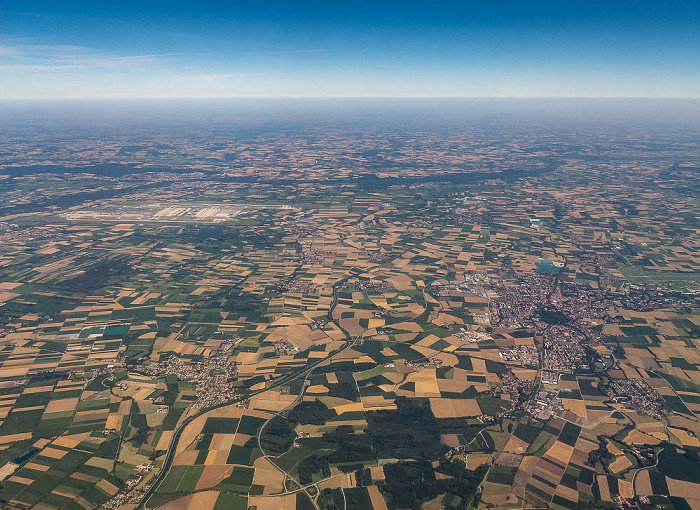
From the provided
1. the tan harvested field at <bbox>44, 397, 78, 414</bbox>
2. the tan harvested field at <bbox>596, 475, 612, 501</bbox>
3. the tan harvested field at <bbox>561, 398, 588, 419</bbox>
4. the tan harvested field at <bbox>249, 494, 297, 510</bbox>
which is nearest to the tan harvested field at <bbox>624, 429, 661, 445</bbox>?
the tan harvested field at <bbox>561, 398, 588, 419</bbox>

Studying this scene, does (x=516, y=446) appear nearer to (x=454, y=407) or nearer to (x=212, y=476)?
(x=454, y=407)

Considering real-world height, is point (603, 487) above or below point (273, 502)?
above

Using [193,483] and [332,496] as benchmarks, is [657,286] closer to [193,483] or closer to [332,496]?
[332,496]

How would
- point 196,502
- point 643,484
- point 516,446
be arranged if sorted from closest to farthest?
point 196,502 → point 643,484 → point 516,446

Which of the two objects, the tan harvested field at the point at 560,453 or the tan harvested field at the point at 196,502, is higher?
the tan harvested field at the point at 196,502

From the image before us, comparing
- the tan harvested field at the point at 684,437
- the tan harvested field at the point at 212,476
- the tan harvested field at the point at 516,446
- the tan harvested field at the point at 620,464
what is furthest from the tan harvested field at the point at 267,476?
the tan harvested field at the point at 684,437

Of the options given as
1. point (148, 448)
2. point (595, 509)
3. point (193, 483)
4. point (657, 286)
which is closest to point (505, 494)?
point (595, 509)

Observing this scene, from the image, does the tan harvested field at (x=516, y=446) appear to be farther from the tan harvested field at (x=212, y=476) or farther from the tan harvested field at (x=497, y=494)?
the tan harvested field at (x=212, y=476)

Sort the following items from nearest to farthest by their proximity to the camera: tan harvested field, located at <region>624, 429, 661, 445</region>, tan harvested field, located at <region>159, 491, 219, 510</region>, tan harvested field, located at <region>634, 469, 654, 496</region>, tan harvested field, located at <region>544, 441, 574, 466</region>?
1. tan harvested field, located at <region>159, 491, 219, 510</region>
2. tan harvested field, located at <region>634, 469, 654, 496</region>
3. tan harvested field, located at <region>544, 441, 574, 466</region>
4. tan harvested field, located at <region>624, 429, 661, 445</region>

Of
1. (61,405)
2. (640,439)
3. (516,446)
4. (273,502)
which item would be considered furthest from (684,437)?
(61,405)

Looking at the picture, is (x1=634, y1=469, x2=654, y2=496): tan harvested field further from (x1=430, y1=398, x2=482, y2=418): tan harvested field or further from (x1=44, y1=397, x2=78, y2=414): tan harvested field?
(x1=44, y1=397, x2=78, y2=414): tan harvested field

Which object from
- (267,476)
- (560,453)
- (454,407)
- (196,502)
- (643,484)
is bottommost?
(454,407)

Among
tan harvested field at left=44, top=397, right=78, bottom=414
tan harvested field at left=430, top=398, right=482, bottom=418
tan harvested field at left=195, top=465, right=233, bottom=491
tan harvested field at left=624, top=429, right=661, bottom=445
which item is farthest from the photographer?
tan harvested field at left=44, top=397, right=78, bottom=414
